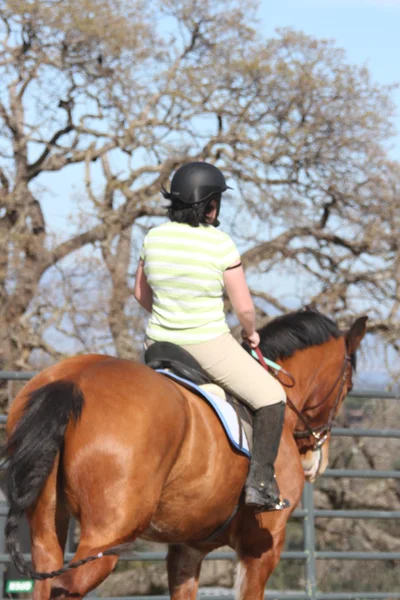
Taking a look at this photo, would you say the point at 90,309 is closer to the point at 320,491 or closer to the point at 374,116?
the point at 320,491

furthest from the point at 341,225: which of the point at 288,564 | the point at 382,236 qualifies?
the point at 288,564

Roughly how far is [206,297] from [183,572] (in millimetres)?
1789

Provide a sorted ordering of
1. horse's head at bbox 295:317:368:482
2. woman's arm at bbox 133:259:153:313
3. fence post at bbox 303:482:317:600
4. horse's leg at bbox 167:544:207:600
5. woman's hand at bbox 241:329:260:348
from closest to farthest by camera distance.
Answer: woman's arm at bbox 133:259:153:313, woman's hand at bbox 241:329:260:348, horse's leg at bbox 167:544:207:600, horse's head at bbox 295:317:368:482, fence post at bbox 303:482:317:600

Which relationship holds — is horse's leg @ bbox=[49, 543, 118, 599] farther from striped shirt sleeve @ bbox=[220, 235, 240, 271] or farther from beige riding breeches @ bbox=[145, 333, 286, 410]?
striped shirt sleeve @ bbox=[220, 235, 240, 271]

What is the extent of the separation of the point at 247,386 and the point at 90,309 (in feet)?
29.5

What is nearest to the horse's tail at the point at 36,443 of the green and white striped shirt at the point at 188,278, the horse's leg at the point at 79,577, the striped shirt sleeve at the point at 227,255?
the horse's leg at the point at 79,577

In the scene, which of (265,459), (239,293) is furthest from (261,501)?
(239,293)

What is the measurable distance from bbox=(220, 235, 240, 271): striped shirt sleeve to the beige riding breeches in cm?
35

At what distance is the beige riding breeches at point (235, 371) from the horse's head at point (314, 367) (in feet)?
2.72

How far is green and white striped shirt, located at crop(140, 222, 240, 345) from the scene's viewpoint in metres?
4.24

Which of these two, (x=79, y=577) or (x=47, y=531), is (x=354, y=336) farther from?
(x=79, y=577)

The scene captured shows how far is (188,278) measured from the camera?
4242mm

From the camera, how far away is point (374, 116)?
14117 mm

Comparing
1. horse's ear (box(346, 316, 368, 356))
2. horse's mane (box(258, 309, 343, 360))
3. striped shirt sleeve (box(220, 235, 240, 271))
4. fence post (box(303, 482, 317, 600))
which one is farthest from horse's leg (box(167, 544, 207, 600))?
fence post (box(303, 482, 317, 600))
